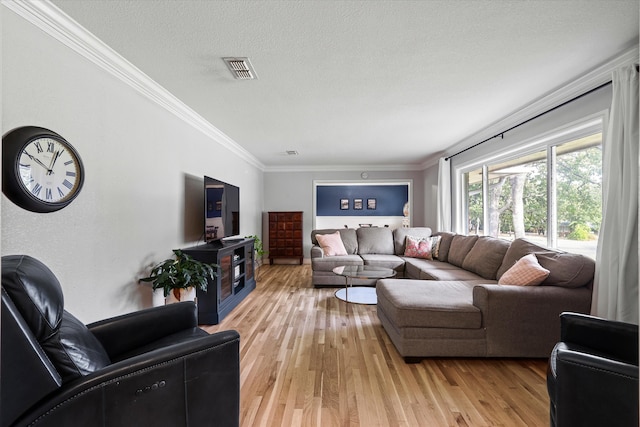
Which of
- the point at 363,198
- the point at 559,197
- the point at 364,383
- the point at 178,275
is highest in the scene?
the point at 363,198

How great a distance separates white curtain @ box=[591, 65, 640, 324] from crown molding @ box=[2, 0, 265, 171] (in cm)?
361

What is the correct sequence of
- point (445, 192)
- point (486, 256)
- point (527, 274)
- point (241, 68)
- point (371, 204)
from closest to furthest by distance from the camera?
1. point (241, 68)
2. point (527, 274)
3. point (486, 256)
4. point (445, 192)
5. point (371, 204)

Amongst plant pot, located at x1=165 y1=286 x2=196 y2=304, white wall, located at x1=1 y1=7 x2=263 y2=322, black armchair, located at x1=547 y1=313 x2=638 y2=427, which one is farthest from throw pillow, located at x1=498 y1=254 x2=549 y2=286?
white wall, located at x1=1 y1=7 x2=263 y2=322

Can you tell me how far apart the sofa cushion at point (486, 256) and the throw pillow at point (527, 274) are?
657 mm

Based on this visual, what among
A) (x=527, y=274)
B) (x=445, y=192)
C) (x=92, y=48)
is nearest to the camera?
(x=92, y=48)

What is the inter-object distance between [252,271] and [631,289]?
157 inches

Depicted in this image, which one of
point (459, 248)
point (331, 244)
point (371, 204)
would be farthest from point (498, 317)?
point (371, 204)

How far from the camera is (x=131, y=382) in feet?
4.12

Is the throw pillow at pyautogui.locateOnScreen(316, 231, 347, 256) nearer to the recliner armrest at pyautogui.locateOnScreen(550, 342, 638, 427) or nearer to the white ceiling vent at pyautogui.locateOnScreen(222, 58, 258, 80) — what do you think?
the white ceiling vent at pyautogui.locateOnScreen(222, 58, 258, 80)

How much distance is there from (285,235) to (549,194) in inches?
183

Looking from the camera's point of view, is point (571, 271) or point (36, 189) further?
point (571, 271)

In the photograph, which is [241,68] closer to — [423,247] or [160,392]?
[160,392]

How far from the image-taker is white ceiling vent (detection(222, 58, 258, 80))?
88.0 inches

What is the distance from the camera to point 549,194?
314 centimetres
